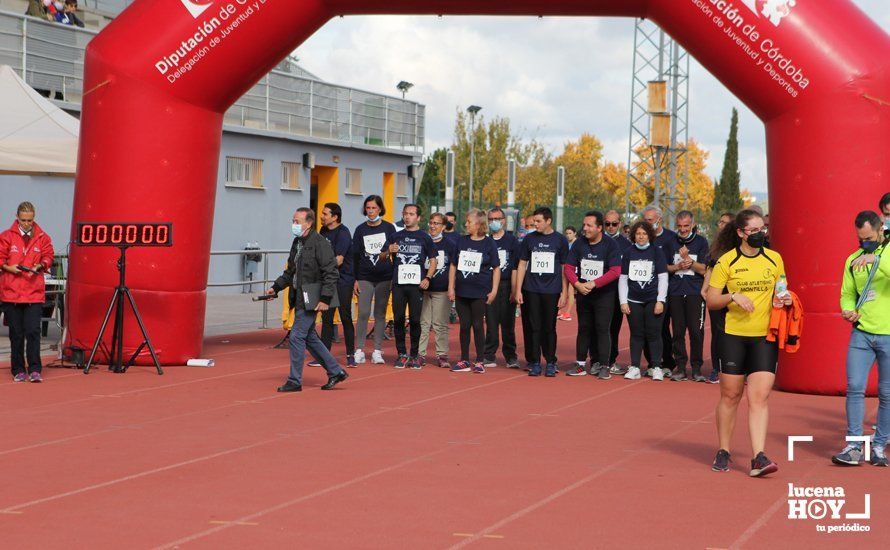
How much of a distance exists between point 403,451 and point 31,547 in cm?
340

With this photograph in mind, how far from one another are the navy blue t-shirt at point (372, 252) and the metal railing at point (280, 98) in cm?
812

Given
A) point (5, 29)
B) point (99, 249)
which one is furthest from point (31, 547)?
point (5, 29)

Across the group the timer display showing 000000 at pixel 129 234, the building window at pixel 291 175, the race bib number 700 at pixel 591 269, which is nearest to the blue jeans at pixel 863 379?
the race bib number 700 at pixel 591 269

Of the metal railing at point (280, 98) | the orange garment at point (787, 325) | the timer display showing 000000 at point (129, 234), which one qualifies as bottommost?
the orange garment at point (787, 325)

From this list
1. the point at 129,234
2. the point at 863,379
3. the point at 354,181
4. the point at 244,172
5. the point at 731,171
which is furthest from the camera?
the point at 731,171

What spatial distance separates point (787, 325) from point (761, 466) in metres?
0.94

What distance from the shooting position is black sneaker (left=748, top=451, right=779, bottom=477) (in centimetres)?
818

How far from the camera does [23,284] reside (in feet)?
41.5

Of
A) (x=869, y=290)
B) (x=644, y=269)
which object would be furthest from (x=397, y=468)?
(x=644, y=269)

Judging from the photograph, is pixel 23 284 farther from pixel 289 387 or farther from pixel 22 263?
pixel 289 387

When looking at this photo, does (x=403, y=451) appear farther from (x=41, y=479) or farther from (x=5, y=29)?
(x=5, y=29)

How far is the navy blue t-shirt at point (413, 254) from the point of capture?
1464cm

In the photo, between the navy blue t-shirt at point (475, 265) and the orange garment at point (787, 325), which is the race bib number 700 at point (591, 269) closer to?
the navy blue t-shirt at point (475, 265)

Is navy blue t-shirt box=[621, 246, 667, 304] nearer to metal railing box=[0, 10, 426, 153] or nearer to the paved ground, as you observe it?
the paved ground
